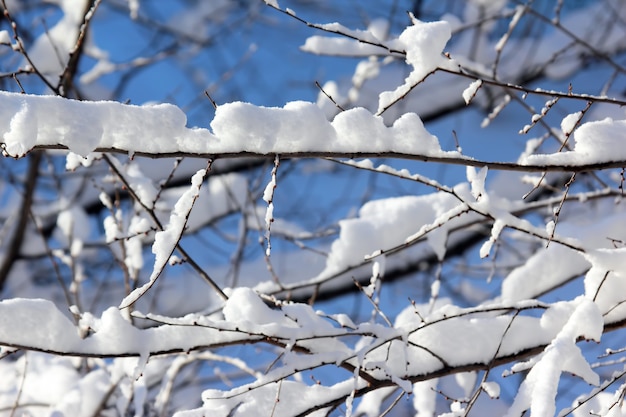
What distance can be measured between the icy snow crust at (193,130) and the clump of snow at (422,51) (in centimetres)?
6

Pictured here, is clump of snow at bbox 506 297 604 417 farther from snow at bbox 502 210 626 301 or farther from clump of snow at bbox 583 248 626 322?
snow at bbox 502 210 626 301

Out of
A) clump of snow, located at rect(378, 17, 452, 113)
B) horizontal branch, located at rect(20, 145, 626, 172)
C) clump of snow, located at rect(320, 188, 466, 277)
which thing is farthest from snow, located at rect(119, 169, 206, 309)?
clump of snow, located at rect(320, 188, 466, 277)

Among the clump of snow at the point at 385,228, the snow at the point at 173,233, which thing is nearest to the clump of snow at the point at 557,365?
the snow at the point at 173,233

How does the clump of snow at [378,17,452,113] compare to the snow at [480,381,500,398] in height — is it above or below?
above

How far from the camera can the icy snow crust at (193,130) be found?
837 mm

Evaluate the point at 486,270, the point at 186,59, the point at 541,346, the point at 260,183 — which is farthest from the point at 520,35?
the point at 541,346

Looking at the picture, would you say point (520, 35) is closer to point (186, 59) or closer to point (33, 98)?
point (186, 59)

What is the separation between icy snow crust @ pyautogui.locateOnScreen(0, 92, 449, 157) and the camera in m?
0.84

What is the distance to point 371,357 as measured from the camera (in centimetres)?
131

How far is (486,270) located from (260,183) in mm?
1105

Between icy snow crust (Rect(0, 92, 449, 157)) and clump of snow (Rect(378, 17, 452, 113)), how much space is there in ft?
0.20

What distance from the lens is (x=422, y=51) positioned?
98 cm

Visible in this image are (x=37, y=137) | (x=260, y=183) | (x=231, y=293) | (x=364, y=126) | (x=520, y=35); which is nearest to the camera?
(x=37, y=137)

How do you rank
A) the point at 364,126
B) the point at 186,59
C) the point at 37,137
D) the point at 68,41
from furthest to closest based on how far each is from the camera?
the point at 186,59 → the point at 68,41 → the point at 364,126 → the point at 37,137
